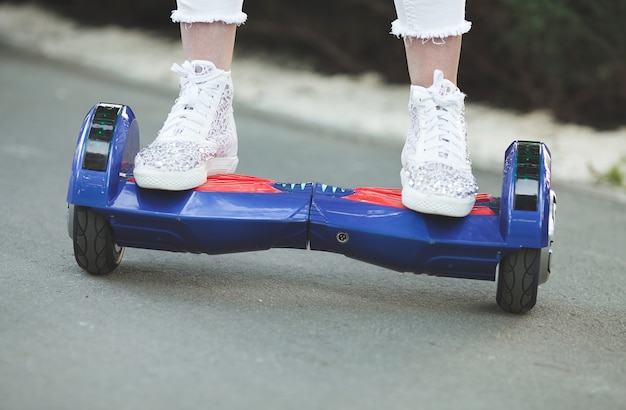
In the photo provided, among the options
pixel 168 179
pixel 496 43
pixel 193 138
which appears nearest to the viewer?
pixel 168 179

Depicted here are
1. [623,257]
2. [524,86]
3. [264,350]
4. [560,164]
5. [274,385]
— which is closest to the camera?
[274,385]

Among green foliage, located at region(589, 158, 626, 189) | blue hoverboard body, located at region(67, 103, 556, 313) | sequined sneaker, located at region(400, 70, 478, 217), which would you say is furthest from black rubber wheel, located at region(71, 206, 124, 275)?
green foliage, located at region(589, 158, 626, 189)

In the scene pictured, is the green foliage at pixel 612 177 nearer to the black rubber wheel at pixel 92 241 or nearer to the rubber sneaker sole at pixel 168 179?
the rubber sneaker sole at pixel 168 179

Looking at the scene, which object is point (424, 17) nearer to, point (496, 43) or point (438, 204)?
point (438, 204)

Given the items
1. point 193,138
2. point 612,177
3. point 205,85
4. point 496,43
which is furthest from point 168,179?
point 496,43

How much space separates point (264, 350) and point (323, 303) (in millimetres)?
363

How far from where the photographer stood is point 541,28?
13.9 feet

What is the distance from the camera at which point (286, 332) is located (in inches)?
77.1

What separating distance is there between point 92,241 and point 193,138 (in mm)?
338

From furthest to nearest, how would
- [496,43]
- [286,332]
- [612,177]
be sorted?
[496,43]
[612,177]
[286,332]

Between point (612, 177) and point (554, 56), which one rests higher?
point (554, 56)

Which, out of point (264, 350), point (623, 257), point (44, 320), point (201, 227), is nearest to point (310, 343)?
point (264, 350)

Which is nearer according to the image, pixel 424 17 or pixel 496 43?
pixel 424 17

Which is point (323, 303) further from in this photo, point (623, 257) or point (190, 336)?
point (623, 257)
